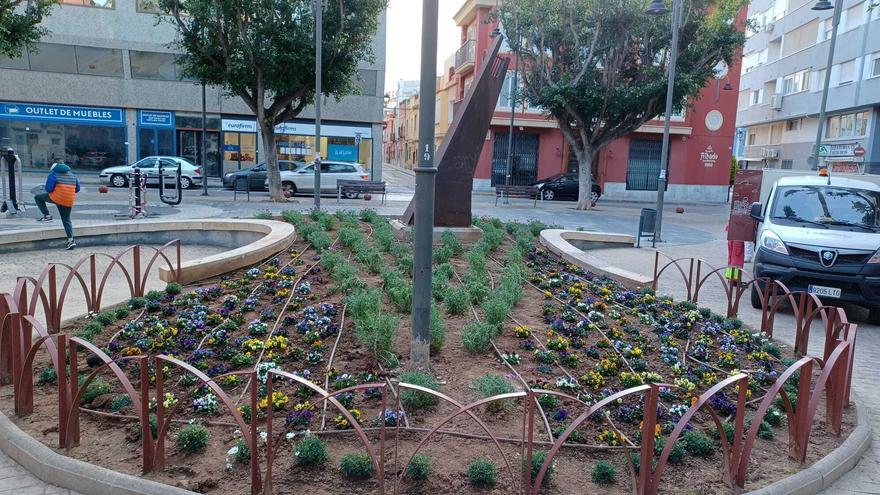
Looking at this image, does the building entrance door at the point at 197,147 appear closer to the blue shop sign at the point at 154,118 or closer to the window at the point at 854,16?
the blue shop sign at the point at 154,118

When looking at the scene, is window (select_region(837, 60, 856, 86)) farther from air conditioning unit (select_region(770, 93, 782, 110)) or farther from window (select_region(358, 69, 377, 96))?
window (select_region(358, 69, 377, 96))

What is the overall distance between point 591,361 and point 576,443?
1.57 metres

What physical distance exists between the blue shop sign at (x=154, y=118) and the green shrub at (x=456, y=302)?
30.4 m

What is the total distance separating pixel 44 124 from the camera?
3216 centimetres

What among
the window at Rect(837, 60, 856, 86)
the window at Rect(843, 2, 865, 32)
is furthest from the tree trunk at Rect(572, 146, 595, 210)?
the window at Rect(843, 2, 865, 32)

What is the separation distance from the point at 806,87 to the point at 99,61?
4067 centimetres

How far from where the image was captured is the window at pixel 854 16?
115 ft

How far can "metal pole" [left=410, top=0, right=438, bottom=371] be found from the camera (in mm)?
4871

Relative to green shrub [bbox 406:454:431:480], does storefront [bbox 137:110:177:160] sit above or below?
above

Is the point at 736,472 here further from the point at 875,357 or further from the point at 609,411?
the point at 875,357

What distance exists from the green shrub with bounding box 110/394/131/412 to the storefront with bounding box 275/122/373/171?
3037 centimetres

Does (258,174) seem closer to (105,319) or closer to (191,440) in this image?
(105,319)

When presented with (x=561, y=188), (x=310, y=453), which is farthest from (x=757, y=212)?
(x=561, y=188)

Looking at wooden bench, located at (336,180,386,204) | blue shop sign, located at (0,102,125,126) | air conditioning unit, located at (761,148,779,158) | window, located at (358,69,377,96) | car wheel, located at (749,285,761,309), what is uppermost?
window, located at (358,69,377,96)
